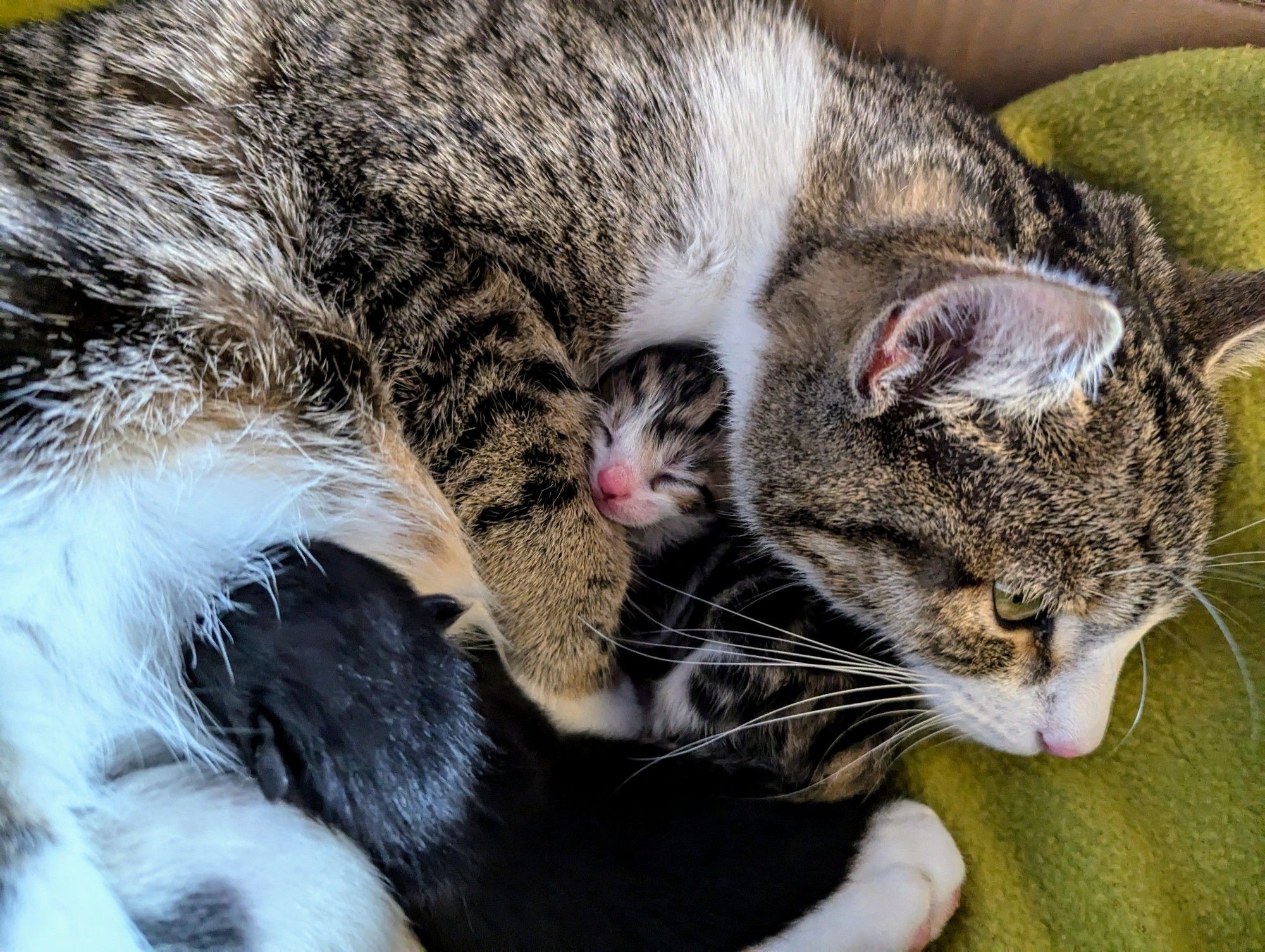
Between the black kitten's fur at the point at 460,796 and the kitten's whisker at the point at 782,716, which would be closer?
the black kitten's fur at the point at 460,796

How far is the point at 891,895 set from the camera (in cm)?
116

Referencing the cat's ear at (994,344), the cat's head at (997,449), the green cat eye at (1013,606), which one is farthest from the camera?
the green cat eye at (1013,606)

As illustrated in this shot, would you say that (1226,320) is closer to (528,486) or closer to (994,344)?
(994,344)

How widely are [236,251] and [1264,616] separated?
1.43m

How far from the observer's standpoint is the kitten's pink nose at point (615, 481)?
1.28 meters

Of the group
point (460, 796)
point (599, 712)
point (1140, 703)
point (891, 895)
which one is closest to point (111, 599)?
point (460, 796)

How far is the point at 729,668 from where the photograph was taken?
4.03 feet

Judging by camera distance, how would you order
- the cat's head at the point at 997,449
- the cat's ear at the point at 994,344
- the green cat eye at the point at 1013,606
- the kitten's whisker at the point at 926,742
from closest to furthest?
the cat's ear at the point at 994,344 < the cat's head at the point at 997,449 < the green cat eye at the point at 1013,606 < the kitten's whisker at the point at 926,742

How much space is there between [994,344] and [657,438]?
1.81ft

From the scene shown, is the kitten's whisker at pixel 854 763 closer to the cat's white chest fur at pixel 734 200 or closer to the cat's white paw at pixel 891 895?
the cat's white paw at pixel 891 895

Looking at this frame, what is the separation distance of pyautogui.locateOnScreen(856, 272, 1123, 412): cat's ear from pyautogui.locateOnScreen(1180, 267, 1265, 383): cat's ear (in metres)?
0.29

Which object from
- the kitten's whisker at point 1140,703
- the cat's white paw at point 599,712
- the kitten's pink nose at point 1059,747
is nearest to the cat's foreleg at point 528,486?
the cat's white paw at point 599,712

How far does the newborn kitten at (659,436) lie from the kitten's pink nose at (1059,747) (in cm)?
53

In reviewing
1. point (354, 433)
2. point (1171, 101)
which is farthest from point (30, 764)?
point (1171, 101)
